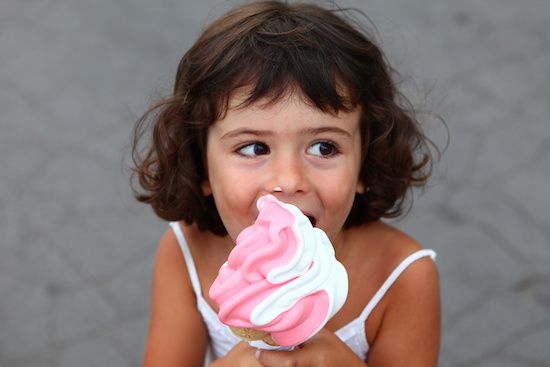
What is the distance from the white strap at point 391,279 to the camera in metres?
2.46

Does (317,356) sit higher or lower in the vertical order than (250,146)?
lower

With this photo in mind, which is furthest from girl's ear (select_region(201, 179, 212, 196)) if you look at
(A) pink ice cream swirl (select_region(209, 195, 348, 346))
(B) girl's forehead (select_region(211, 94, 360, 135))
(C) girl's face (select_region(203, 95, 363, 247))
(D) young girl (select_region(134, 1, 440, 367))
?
(A) pink ice cream swirl (select_region(209, 195, 348, 346))

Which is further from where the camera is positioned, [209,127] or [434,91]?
[434,91]

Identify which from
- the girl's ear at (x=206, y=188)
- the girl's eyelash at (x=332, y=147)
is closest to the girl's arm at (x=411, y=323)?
the girl's eyelash at (x=332, y=147)

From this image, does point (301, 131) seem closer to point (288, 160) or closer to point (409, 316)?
point (288, 160)

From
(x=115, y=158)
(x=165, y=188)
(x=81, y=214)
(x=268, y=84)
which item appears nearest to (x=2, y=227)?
(x=81, y=214)

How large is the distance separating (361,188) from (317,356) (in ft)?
2.08

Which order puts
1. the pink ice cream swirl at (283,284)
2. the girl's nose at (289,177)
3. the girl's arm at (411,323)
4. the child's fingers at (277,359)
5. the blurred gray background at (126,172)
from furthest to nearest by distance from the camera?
the blurred gray background at (126,172), the girl's arm at (411,323), the girl's nose at (289,177), the child's fingers at (277,359), the pink ice cream swirl at (283,284)

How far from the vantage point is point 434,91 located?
437cm

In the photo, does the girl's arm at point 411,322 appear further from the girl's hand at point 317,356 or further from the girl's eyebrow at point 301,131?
the girl's eyebrow at point 301,131

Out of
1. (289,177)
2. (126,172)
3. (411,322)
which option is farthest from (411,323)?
(126,172)

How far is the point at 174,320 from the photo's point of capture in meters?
2.57

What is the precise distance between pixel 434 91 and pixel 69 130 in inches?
72.5

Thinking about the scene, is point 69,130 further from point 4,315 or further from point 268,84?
point 268,84
